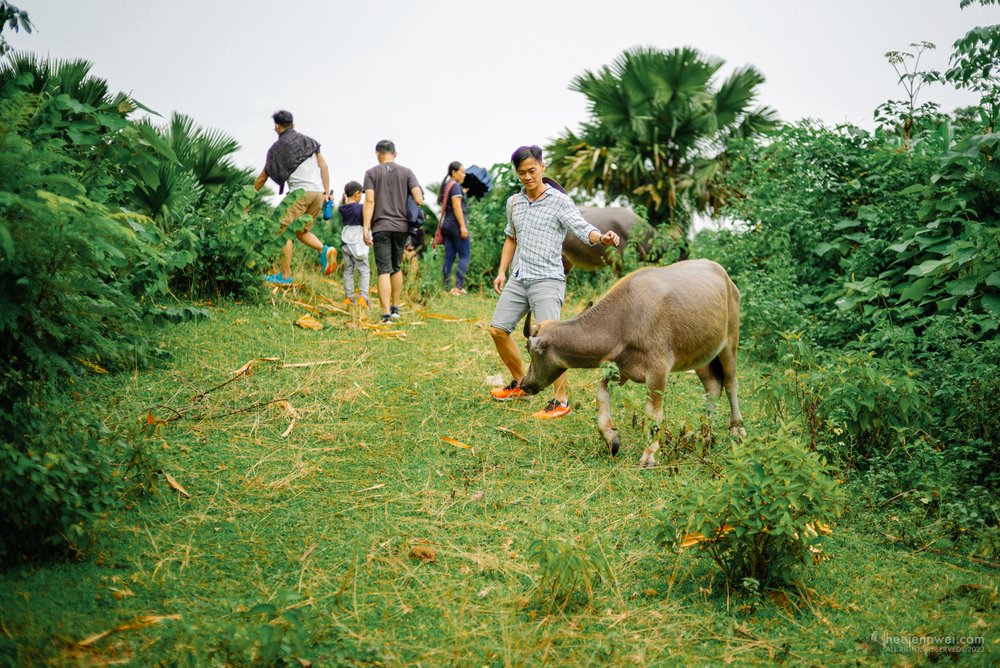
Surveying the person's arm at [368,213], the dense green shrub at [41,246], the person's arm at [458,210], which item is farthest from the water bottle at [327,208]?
the dense green shrub at [41,246]

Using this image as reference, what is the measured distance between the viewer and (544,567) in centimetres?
422

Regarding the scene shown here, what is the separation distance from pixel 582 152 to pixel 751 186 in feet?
21.4

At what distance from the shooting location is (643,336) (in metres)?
6.40

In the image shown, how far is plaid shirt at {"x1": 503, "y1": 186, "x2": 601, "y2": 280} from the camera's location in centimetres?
699

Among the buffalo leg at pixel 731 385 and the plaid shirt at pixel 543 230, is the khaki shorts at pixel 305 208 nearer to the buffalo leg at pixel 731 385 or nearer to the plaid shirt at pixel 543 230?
the plaid shirt at pixel 543 230

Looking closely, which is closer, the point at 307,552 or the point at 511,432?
the point at 307,552

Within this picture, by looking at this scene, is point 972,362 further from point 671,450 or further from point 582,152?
point 582,152

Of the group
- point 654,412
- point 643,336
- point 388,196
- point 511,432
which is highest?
point 388,196

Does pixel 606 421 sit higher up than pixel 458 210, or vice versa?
pixel 458 210

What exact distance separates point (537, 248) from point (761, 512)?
3.48 m

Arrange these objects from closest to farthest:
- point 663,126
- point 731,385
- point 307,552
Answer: point 307,552 → point 731,385 → point 663,126

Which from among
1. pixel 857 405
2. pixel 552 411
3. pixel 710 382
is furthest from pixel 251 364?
pixel 857 405

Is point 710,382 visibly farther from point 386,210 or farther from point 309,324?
point 309,324

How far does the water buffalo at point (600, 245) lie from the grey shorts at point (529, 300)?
4517 mm
